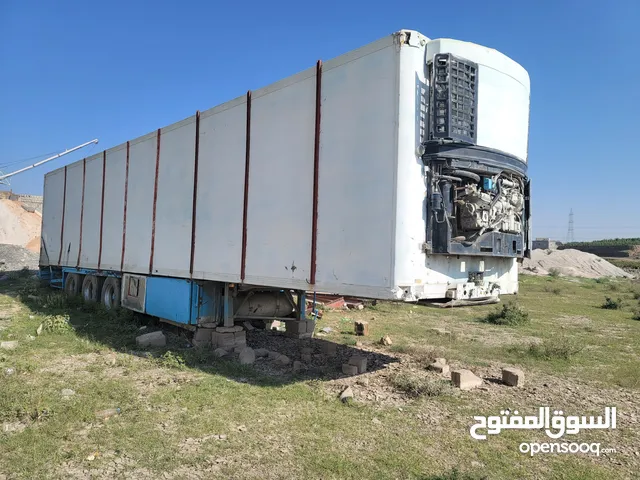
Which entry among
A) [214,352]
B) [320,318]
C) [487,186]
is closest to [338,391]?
[214,352]

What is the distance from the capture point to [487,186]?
5.57 meters

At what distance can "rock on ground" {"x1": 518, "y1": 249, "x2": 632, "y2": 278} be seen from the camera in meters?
41.0

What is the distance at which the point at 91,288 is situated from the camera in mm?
12258

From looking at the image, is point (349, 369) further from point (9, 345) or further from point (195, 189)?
point (9, 345)

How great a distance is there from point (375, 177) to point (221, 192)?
320 cm

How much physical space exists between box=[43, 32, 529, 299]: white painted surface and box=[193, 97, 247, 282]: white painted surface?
18 mm

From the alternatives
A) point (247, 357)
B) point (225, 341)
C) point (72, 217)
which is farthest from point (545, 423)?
point (72, 217)

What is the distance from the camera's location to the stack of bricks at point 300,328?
28.6 ft

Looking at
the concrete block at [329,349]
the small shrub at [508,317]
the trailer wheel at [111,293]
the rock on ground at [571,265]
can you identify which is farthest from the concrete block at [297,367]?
the rock on ground at [571,265]

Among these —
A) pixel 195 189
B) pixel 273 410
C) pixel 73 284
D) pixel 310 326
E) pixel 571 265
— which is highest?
pixel 195 189

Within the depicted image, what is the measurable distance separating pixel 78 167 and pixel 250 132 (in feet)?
28.7

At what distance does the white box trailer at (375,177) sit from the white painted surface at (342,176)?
2 cm

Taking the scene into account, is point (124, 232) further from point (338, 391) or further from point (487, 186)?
point (487, 186)

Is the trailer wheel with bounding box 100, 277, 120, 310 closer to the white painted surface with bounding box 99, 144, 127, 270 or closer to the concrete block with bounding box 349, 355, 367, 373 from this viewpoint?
the white painted surface with bounding box 99, 144, 127, 270
